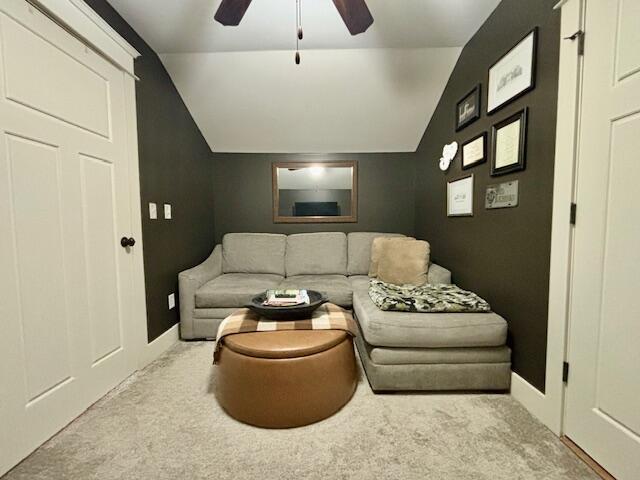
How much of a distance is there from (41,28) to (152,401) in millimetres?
1947

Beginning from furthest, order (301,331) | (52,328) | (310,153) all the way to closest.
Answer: (310,153) < (301,331) < (52,328)

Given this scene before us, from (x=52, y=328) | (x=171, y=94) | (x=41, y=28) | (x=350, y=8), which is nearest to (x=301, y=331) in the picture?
(x=52, y=328)

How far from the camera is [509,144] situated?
5.40 feet

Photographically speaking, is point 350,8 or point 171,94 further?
point 171,94

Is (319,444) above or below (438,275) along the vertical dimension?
below

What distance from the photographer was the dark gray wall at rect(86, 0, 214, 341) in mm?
2059

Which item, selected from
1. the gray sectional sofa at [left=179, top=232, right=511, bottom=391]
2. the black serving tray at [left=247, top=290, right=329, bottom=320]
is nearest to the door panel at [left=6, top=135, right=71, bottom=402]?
the black serving tray at [left=247, top=290, right=329, bottom=320]

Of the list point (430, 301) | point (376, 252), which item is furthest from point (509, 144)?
point (376, 252)

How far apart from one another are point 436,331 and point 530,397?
21.8 inches

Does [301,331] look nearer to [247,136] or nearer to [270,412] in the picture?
[270,412]

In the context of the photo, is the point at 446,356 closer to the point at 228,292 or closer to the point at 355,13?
the point at 228,292

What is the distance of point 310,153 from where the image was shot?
3432mm

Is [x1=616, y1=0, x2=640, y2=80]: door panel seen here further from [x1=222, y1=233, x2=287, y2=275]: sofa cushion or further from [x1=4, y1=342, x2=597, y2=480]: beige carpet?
[x1=222, y1=233, x2=287, y2=275]: sofa cushion

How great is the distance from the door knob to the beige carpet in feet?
2.99
